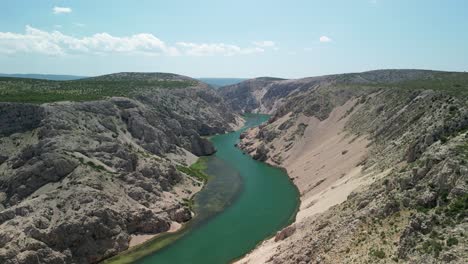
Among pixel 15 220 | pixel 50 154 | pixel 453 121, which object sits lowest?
pixel 15 220

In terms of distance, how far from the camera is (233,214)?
266ft

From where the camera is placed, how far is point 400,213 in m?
46.8

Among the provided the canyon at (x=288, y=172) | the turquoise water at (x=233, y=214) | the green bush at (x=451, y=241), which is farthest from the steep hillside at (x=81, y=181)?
the green bush at (x=451, y=241)

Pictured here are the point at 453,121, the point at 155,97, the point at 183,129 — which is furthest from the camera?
the point at 155,97

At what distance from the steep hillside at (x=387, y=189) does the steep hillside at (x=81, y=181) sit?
74.2 ft

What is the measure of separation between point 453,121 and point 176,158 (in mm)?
75298

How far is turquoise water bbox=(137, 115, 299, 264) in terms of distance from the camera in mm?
65375

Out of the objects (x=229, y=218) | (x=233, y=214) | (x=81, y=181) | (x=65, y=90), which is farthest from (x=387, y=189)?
(x=65, y=90)

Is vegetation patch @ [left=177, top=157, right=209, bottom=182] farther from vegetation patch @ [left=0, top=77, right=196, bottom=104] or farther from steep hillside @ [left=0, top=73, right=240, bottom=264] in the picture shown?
vegetation patch @ [left=0, top=77, right=196, bottom=104]

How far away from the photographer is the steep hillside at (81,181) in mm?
63531

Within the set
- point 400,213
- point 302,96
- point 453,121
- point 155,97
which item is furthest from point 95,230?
point 302,96

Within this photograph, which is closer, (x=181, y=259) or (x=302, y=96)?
(x=181, y=259)

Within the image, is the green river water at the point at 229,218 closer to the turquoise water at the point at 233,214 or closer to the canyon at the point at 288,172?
the turquoise water at the point at 233,214

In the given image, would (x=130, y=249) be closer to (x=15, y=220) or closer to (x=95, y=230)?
(x=95, y=230)
